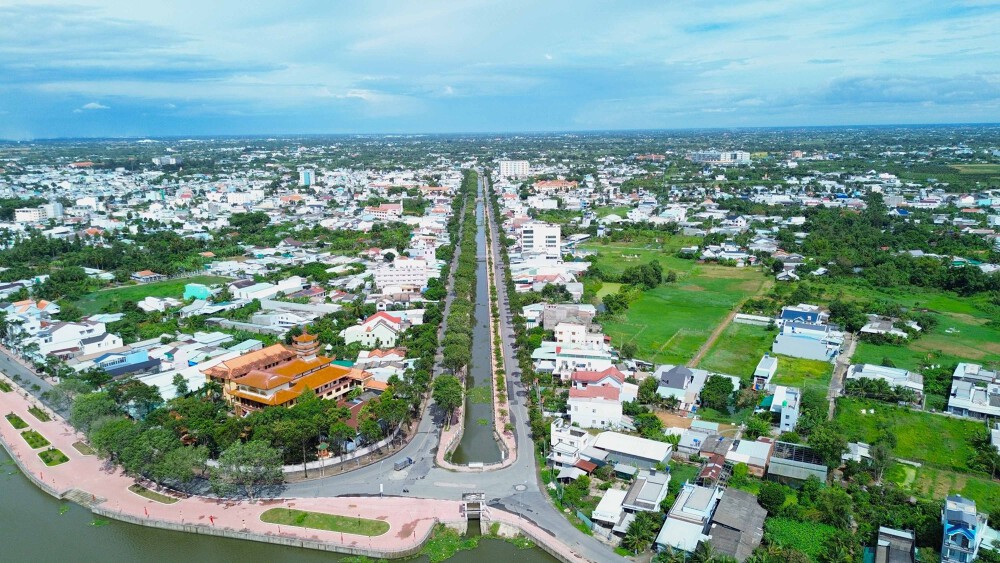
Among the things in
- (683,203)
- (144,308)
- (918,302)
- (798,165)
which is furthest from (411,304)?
(798,165)

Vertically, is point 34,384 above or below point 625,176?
below

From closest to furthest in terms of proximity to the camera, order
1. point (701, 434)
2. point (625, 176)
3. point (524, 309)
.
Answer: point (701, 434) → point (524, 309) → point (625, 176)

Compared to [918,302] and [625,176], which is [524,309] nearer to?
[918,302]

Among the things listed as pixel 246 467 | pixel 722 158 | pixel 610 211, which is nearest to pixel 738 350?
pixel 246 467

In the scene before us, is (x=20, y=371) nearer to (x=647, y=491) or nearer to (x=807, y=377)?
(x=647, y=491)

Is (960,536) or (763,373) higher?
(960,536)

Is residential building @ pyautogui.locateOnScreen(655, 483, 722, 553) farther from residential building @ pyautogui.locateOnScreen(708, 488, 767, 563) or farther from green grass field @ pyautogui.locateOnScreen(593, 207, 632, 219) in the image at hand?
green grass field @ pyautogui.locateOnScreen(593, 207, 632, 219)
